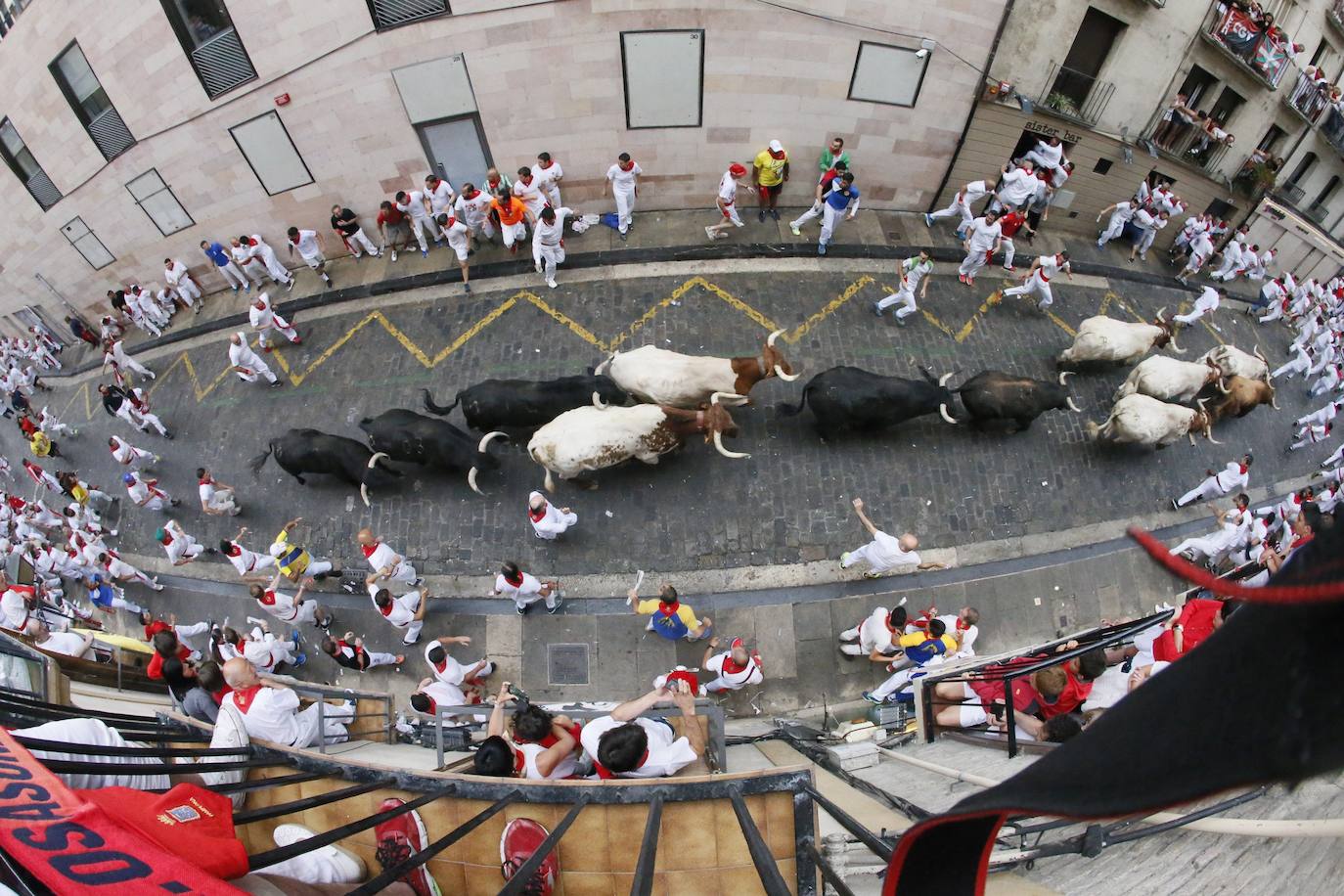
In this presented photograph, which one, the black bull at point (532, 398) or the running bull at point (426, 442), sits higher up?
the black bull at point (532, 398)

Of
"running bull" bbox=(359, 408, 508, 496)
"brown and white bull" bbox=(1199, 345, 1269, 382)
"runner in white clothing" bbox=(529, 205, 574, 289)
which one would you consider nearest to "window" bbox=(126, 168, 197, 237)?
"runner in white clothing" bbox=(529, 205, 574, 289)

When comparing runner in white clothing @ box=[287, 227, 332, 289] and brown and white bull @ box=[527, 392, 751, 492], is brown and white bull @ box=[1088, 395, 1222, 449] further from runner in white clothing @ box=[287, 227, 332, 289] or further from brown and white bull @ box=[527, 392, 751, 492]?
A: runner in white clothing @ box=[287, 227, 332, 289]

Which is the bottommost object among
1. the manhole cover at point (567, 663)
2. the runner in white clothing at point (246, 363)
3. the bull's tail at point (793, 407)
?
the manhole cover at point (567, 663)

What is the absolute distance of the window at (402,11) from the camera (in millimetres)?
10820

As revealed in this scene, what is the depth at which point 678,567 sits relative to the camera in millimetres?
9500

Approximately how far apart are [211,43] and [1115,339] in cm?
1549

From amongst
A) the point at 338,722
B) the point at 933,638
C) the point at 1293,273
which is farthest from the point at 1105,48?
the point at 338,722

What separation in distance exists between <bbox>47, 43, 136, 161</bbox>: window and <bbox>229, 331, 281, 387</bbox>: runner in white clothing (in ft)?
16.1

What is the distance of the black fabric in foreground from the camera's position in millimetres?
968

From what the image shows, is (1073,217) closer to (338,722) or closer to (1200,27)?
(1200,27)

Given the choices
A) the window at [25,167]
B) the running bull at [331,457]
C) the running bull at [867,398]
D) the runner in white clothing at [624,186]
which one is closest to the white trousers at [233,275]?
the window at [25,167]

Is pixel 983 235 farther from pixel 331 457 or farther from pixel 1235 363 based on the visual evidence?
pixel 331 457

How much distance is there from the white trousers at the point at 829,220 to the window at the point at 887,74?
6.95 ft

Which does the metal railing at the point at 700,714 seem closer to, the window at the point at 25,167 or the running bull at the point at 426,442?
the running bull at the point at 426,442
